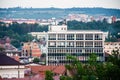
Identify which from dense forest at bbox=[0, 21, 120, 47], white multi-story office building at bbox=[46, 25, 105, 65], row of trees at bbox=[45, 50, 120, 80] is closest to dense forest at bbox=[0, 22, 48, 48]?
dense forest at bbox=[0, 21, 120, 47]

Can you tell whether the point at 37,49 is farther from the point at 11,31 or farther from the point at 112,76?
the point at 112,76

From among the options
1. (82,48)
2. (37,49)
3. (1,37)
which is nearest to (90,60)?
(82,48)

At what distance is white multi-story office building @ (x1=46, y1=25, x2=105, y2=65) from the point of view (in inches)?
2650

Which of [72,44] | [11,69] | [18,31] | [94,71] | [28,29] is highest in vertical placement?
[94,71]

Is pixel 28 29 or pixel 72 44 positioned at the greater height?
pixel 72 44

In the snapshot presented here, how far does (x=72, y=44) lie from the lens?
69.0 m

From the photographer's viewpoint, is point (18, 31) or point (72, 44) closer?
point (72, 44)

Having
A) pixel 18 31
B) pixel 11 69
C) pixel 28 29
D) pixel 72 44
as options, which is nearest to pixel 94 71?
pixel 11 69

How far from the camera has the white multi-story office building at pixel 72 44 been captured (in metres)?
67.3

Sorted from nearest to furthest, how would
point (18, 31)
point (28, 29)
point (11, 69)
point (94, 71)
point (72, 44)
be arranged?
point (94, 71) → point (11, 69) → point (72, 44) → point (18, 31) → point (28, 29)

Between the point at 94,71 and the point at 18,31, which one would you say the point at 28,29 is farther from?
the point at 94,71

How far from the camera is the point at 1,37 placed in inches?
5236

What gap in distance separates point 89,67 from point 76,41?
138 ft

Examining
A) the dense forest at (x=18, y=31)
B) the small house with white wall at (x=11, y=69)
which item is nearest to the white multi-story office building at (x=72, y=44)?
the small house with white wall at (x=11, y=69)
